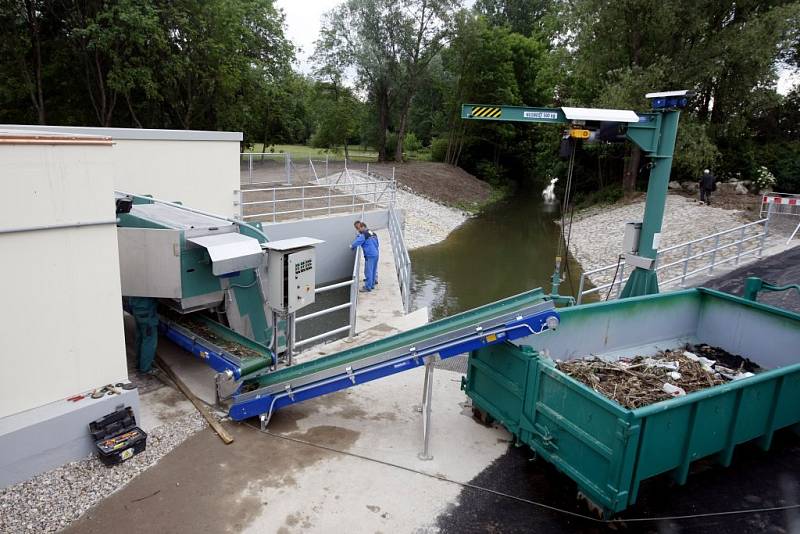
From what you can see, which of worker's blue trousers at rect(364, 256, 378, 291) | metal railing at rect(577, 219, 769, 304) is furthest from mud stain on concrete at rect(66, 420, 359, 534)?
metal railing at rect(577, 219, 769, 304)

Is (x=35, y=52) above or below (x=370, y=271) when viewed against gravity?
above

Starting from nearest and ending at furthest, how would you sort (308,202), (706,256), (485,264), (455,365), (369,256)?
1. (455,365)
2. (369,256)
3. (706,256)
4. (485,264)
5. (308,202)

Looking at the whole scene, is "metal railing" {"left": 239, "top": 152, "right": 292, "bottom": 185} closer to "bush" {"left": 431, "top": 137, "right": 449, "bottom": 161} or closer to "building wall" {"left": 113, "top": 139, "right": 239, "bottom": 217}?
"building wall" {"left": 113, "top": 139, "right": 239, "bottom": 217}

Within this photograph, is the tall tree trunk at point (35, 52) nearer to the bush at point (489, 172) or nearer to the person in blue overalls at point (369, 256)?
the person in blue overalls at point (369, 256)

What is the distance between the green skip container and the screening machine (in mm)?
508

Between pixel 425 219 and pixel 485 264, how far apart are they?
6707 mm

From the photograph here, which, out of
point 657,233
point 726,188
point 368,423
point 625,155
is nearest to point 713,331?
point 657,233

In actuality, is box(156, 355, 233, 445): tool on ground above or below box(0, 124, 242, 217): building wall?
below

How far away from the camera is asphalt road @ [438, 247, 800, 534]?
187 inches

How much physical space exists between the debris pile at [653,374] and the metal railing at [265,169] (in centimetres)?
1625

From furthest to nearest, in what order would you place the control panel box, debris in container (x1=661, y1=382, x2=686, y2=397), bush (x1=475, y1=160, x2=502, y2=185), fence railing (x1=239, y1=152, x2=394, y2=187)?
bush (x1=475, y1=160, x2=502, y2=185) < fence railing (x1=239, y1=152, x2=394, y2=187) < the control panel box < debris in container (x1=661, y1=382, x2=686, y2=397)

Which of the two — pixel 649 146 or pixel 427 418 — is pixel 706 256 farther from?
pixel 427 418

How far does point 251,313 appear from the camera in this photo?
24.2 ft

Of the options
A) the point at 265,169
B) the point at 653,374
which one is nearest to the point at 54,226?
the point at 653,374
